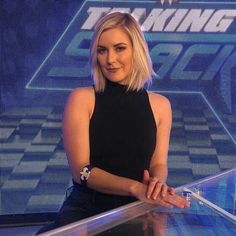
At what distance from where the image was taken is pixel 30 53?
137 inches

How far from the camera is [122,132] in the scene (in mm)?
1595

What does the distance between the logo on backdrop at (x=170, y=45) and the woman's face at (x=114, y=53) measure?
1.96m

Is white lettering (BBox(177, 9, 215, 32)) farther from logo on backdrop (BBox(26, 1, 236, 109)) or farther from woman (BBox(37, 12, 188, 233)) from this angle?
woman (BBox(37, 12, 188, 233))

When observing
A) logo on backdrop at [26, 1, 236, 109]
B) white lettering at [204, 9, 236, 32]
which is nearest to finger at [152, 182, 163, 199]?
logo on backdrop at [26, 1, 236, 109]

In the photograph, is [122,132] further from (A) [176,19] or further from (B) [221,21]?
(B) [221,21]

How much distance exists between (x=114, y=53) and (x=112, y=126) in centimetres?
23

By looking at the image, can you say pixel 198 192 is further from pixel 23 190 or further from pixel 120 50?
pixel 23 190

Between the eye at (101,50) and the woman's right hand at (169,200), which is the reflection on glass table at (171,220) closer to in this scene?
the woman's right hand at (169,200)

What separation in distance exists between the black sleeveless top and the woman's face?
0.06 metres

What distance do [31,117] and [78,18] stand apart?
0.78 m

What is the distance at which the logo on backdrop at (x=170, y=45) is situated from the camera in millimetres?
3502

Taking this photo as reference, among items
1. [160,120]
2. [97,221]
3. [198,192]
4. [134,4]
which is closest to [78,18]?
[134,4]

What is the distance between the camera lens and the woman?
152cm

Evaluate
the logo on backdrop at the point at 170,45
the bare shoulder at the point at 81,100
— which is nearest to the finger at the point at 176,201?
the bare shoulder at the point at 81,100
